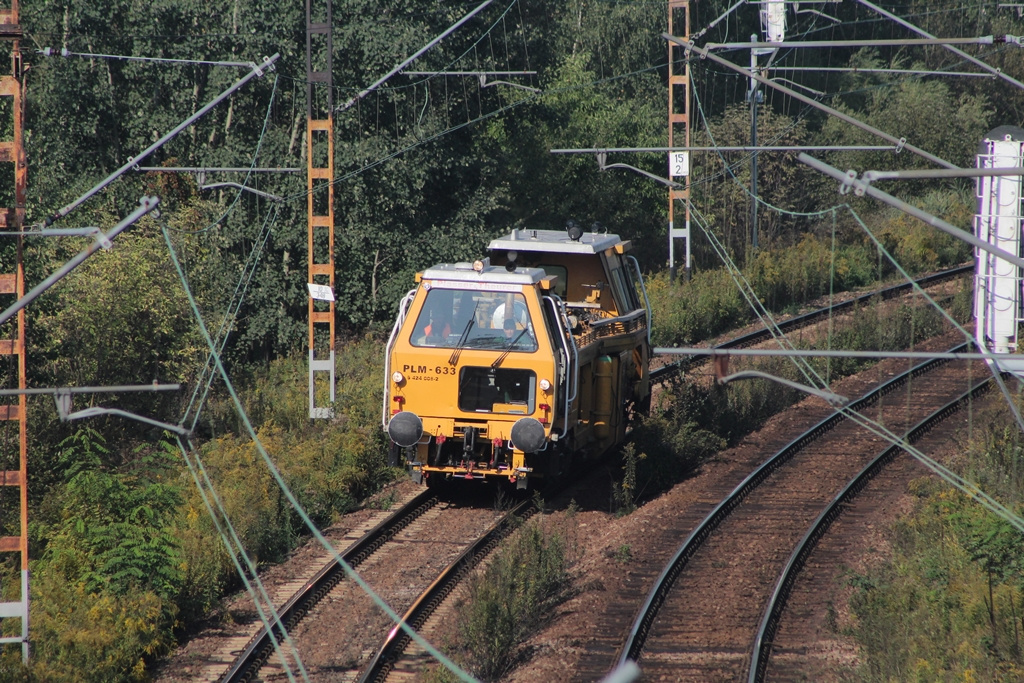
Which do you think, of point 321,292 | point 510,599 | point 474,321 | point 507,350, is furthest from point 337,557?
point 321,292

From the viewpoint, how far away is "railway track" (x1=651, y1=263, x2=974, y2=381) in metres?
22.7

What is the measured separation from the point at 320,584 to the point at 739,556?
4.75 metres

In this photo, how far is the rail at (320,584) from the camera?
35.5ft

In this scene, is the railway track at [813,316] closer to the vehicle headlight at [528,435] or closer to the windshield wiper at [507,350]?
the windshield wiper at [507,350]

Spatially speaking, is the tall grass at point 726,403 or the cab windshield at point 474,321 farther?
the tall grass at point 726,403

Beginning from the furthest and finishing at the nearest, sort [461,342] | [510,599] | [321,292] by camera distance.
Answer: [321,292] < [461,342] < [510,599]

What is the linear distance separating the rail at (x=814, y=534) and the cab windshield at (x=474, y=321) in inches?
152

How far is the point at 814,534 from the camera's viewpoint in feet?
48.4

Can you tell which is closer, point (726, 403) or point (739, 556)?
point (739, 556)

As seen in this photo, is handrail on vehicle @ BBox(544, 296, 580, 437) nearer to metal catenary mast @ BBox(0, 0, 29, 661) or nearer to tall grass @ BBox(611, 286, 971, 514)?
tall grass @ BBox(611, 286, 971, 514)

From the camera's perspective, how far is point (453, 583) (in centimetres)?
1306

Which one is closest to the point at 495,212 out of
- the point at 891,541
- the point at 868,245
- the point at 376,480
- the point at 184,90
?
the point at 184,90

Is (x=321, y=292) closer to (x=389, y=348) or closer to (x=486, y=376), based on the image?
(x=389, y=348)

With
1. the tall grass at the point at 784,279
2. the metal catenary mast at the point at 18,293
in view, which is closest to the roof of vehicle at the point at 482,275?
the metal catenary mast at the point at 18,293
